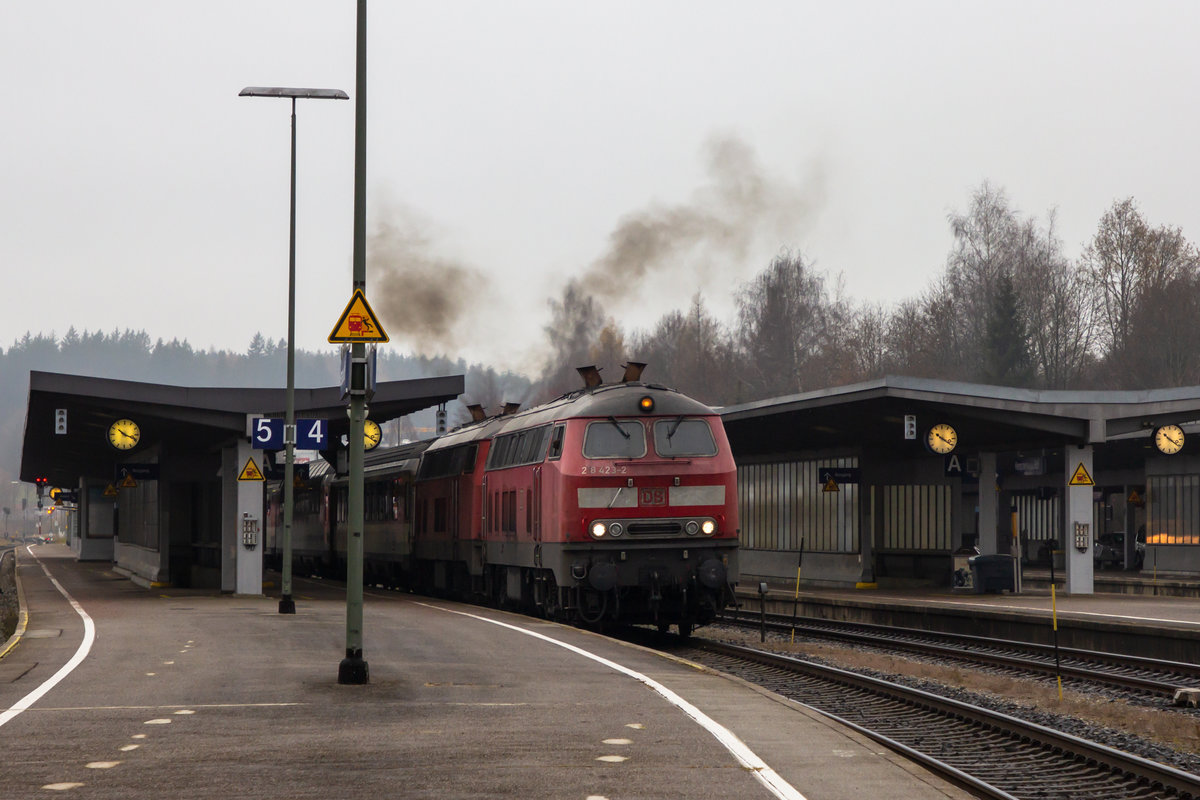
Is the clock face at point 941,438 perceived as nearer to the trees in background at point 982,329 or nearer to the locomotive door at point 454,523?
the locomotive door at point 454,523

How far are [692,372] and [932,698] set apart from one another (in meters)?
81.6

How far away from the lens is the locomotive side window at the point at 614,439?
65.9ft

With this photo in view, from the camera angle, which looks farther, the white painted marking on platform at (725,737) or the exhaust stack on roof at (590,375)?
the exhaust stack on roof at (590,375)

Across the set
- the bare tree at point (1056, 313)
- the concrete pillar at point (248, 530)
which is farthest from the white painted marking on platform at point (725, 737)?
the bare tree at point (1056, 313)

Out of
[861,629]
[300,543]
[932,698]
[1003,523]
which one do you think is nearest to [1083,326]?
[1003,523]

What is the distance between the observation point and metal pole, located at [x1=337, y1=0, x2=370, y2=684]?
1305cm

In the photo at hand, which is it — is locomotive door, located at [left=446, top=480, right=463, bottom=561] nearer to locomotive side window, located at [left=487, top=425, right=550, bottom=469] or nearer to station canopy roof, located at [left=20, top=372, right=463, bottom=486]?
station canopy roof, located at [left=20, top=372, right=463, bottom=486]

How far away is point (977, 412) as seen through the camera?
30312 mm

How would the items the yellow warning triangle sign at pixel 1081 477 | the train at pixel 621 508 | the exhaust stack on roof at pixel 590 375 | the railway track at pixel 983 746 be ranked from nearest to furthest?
the railway track at pixel 983 746, the train at pixel 621 508, the exhaust stack on roof at pixel 590 375, the yellow warning triangle sign at pixel 1081 477

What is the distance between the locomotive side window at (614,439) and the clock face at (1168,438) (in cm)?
1532

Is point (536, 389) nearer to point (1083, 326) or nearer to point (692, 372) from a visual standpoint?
point (692, 372)

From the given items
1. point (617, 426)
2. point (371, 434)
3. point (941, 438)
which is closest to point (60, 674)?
point (617, 426)

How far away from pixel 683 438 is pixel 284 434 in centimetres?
880

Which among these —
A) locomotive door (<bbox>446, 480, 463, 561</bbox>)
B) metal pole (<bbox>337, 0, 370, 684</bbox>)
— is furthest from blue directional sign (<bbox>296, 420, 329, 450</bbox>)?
metal pole (<bbox>337, 0, 370, 684</bbox>)
